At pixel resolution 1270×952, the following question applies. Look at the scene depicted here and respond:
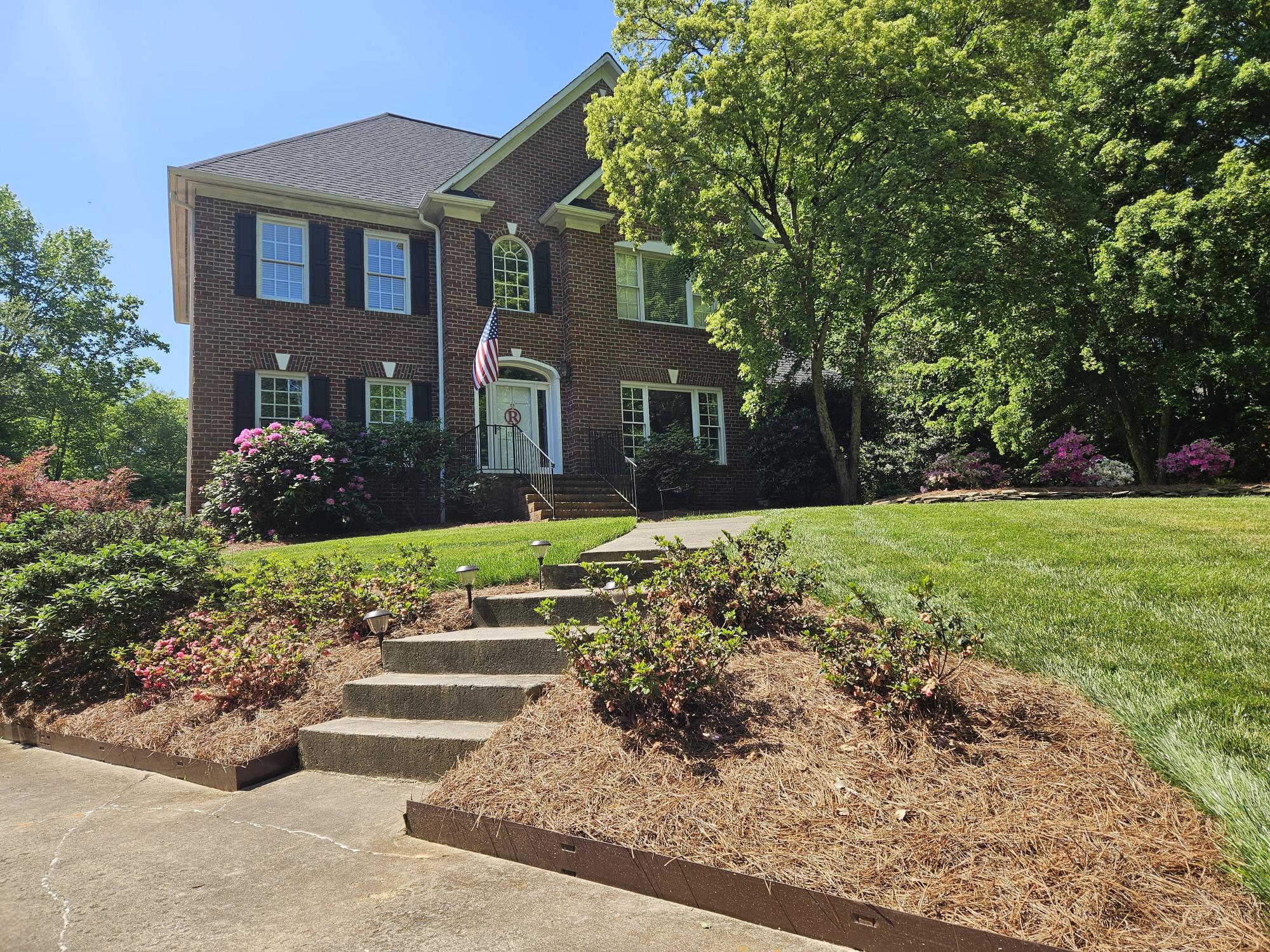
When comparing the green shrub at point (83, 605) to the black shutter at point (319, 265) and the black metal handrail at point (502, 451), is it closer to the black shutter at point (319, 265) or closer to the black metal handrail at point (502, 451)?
the black metal handrail at point (502, 451)

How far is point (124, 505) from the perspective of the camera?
12.5 metres

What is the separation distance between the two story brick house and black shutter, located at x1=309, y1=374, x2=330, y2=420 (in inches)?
1.1

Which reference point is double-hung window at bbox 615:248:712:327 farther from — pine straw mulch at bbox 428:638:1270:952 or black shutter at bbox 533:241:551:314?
pine straw mulch at bbox 428:638:1270:952

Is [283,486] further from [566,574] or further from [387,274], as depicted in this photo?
[566,574]

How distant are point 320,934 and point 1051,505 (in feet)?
25.8

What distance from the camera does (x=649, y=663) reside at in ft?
10.2

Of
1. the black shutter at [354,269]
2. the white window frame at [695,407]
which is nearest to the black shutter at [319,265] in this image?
the black shutter at [354,269]

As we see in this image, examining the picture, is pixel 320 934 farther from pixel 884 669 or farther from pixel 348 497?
pixel 348 497

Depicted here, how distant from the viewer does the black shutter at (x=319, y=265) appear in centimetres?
1358

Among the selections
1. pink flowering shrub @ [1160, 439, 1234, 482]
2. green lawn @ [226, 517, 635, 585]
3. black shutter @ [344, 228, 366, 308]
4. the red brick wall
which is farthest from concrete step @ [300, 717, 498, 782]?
pink flowering shrub @ [1160, 439, 1234, 482]

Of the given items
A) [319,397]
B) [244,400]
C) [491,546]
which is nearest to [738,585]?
[491,546]

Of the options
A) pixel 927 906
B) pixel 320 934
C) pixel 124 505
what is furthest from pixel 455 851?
pixel 124 505

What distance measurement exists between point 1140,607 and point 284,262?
14.3 meters

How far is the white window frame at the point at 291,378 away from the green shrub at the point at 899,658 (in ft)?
39.8
